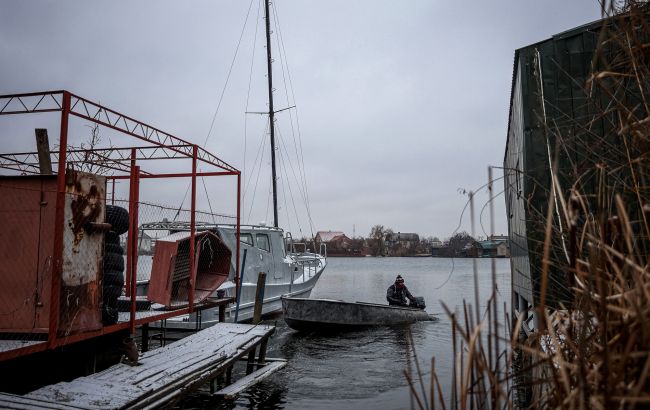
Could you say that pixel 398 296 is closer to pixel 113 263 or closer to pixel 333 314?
pixel 333 314

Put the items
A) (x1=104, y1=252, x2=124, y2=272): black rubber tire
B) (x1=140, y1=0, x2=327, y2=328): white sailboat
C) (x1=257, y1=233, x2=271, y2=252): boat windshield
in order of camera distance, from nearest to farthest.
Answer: (x1=104, y1=252, x2=124, y2=272): black rubber tire < (x1=140, y1=0, x2=327, y2=328): white sailboat < (x1=257, y1=233, x2=271, y2=252): boat windshield

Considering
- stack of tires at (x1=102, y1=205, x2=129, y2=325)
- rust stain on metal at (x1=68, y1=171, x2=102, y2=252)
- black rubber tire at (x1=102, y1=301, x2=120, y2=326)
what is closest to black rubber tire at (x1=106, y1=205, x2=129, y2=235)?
stack of tires at (x1=102, y1=205, x2=129, y2=325)

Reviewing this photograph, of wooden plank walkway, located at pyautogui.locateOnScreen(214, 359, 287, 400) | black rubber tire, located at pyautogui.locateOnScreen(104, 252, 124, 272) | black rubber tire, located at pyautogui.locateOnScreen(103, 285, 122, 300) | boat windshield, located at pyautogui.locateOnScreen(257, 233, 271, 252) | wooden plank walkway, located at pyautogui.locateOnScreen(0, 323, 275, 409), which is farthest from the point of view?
boat windshield, located at pyautogui.locateOnScreen(257, 233, 271, 252)

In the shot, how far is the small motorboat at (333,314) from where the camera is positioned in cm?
1533

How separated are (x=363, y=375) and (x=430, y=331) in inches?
260

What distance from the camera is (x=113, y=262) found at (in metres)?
6.50

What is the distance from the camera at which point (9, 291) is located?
5527 millimetres

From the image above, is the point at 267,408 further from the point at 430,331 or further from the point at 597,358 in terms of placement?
the point at 430,331

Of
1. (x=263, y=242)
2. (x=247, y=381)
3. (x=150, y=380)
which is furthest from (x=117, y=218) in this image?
(x=263, y=242)

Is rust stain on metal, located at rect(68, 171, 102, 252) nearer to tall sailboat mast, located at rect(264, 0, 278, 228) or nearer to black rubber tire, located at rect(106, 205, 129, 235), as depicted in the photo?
black rubber tire, located at rect(106, 205, 129, 235)

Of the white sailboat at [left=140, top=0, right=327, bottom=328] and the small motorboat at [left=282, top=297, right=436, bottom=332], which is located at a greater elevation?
the white sailboat at [left=140, top=0, right=327, bottom=328]

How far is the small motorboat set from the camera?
15328 millimetres

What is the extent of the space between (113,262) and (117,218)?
1.90 feet

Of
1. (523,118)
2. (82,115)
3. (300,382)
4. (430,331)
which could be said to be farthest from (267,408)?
(430,331)
